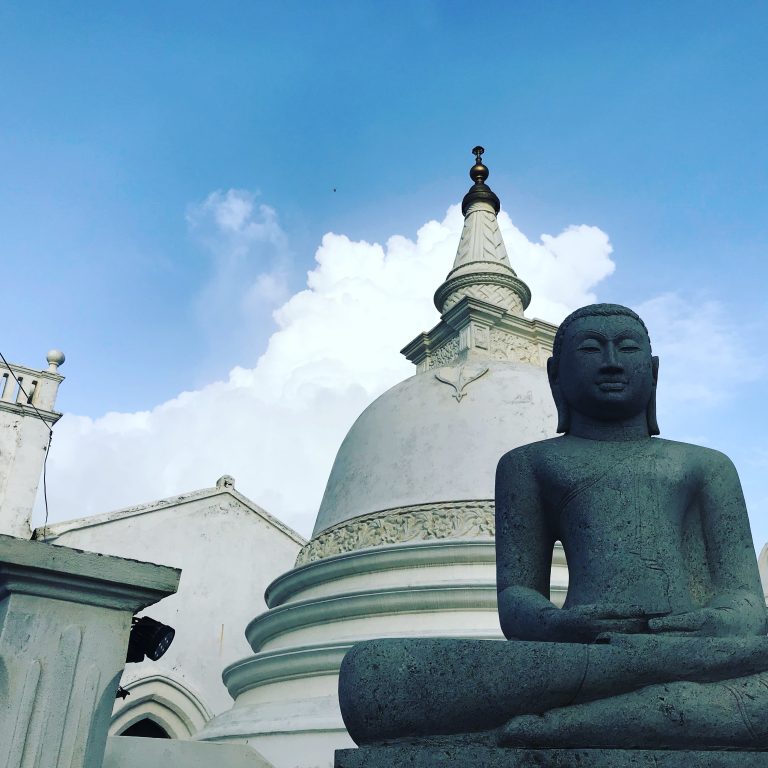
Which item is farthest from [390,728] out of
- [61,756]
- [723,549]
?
[61,756]

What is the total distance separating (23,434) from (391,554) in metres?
11.1

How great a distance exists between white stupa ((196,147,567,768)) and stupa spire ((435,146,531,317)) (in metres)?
3.61

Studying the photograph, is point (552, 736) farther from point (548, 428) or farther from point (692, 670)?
point (548, 428)

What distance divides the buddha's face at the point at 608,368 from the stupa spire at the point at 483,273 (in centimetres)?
1084

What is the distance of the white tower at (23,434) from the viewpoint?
16719 millimetres

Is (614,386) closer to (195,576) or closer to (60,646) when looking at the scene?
(60,646)

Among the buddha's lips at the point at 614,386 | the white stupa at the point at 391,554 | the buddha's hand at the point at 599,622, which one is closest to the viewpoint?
the buddha's hand at the point at 599,622

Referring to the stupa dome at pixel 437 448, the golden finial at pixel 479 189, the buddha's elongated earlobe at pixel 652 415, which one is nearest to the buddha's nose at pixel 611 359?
the buddha's elongated earlobe at pixel 652 415

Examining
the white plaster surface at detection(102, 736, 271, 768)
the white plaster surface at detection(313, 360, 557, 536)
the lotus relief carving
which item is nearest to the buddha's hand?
the white plaster surface at detection(102, 736, 271, 768)

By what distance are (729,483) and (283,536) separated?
17501 mm

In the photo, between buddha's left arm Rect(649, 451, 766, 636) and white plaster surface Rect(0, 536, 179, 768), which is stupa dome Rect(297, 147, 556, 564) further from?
buddha's left arm Rect(649, 451, 766, 636)

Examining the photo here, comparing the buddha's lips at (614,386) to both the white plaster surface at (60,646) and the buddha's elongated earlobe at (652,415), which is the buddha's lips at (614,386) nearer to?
the buddha's elongated earlobe at (652,415)

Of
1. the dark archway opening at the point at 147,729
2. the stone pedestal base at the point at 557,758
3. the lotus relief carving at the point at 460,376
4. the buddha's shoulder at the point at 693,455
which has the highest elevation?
the lotus relief carving at the point at 460,376

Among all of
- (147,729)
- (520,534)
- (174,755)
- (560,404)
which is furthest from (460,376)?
(147,729)
